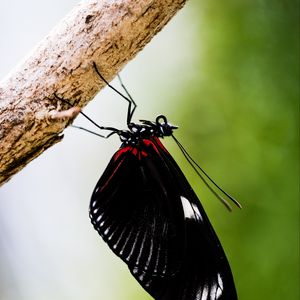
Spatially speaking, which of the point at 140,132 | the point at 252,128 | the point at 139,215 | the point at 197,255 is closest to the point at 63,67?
the point at 140,132

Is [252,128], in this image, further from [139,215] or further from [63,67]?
[63,67]

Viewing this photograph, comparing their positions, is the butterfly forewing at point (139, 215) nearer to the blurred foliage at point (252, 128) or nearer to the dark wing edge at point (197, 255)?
the dark wing edge at point (197, 255)

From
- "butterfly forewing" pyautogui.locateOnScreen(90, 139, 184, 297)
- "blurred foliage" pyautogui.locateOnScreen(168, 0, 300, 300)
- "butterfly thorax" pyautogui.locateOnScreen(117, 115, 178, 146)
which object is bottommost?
"butterfly forewing" pyautogui.locateOnScreen(90, 139, 184, 297)

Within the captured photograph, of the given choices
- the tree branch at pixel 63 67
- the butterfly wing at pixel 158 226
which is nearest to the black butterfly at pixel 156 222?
the butterfly wing at pixel 158 226

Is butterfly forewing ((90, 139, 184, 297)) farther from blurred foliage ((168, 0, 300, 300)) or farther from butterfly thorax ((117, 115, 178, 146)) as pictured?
blurred foliage ((168, 0, 300, 300))

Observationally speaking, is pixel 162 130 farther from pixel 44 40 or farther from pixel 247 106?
pixel 247 106

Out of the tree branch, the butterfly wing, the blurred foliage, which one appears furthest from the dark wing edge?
the blurred foliage

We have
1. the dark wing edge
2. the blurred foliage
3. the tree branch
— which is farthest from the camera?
the blurred foliage
